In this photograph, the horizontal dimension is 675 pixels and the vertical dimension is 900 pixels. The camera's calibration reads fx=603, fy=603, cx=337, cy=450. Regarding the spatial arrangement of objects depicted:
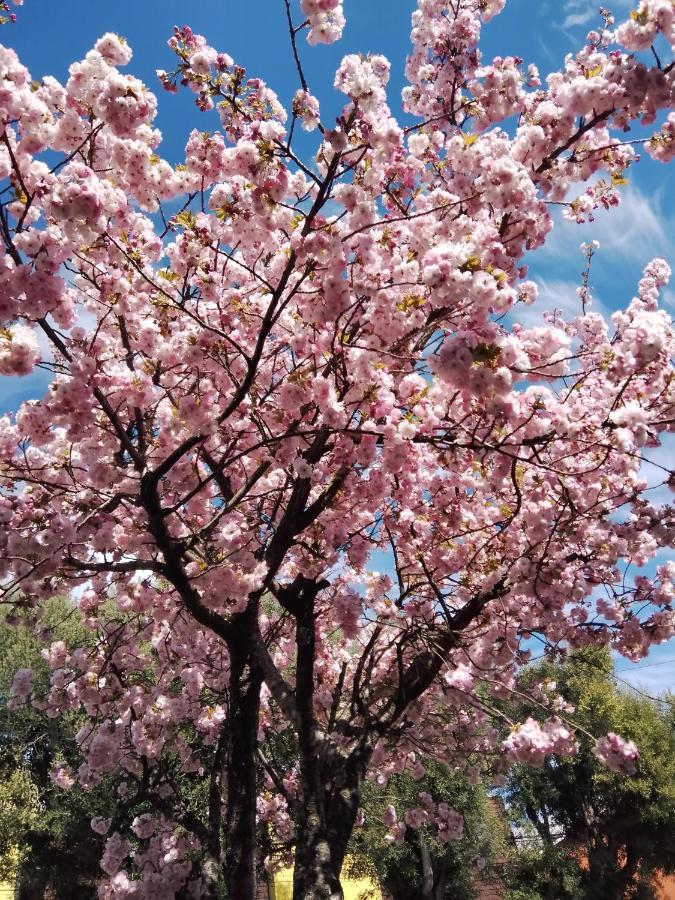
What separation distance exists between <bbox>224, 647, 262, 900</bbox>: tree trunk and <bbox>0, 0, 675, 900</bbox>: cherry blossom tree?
3 centimetres

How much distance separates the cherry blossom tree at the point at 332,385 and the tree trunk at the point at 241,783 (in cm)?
3

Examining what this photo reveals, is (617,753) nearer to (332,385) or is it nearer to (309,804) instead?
(309,804)

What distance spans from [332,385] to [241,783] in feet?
14.0

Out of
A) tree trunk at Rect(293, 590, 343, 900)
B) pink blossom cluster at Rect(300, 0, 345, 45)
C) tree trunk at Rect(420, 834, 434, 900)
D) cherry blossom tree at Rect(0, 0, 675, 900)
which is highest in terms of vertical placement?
pink blossom cluster at Rect(300, 0, 345, 45)

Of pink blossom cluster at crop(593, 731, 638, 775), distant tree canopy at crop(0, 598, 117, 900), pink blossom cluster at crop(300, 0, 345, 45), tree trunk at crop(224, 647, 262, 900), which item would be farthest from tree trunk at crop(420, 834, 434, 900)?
pink blossom cluster at crop(300, 0, 345, 45)

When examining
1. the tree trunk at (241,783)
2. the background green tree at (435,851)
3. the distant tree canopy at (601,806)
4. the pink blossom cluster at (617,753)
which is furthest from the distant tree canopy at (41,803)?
the distant tree canopy at (601,806)

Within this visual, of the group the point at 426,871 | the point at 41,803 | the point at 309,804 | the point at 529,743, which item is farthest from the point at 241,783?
the point at 426,871

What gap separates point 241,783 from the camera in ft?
19.9

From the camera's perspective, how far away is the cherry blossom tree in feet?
12.5

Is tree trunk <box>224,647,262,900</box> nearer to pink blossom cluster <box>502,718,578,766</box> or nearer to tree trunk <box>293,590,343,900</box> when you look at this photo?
tree trunk <box>293,590,343,900</box>

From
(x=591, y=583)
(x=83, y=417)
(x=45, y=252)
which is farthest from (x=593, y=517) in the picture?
(x=45, y=252)

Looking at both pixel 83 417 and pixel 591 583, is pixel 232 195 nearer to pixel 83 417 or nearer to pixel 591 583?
pixel 83 417

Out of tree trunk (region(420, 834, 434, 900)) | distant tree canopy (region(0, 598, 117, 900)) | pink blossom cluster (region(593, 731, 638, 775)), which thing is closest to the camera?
pink blossom cluster (region(593, 731, 638, 775))

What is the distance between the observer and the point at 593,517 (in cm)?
531
